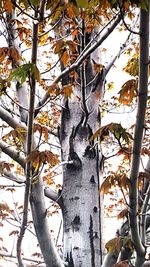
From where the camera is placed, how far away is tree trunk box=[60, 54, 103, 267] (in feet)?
9.69

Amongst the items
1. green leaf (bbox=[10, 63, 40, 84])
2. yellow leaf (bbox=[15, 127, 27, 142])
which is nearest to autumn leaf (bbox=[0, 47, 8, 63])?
yellow leaf (bbox=[15, 127, 27, 142])

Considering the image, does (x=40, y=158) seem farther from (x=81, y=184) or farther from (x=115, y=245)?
(x=81, y=184)

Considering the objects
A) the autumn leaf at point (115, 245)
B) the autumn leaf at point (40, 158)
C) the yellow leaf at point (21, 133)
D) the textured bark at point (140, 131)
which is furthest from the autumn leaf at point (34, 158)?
the autumn leaf at point (115, 245)

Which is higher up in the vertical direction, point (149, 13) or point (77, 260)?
point (149, 13)

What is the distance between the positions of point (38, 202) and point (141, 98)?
1.35m

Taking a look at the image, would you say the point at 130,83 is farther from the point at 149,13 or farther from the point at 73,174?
the point at 73,174

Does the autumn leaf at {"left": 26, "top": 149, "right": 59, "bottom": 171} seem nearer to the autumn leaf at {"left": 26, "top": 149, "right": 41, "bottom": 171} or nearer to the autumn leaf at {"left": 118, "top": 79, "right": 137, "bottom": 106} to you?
the autumn leaf at {"left": 26, "top": 149, "right": 41, "bottom": 171}

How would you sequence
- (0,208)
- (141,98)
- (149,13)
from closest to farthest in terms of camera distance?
(149,13) → (141,98) → (0,208)

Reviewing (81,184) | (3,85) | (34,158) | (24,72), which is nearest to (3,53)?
(3,85)

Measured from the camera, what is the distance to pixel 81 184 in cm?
310

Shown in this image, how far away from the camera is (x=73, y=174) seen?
124 inches

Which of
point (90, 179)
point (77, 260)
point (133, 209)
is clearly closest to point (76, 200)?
point (90, 179)

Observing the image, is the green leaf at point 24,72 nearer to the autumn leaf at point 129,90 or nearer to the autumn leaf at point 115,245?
the autumn leaf at point 129,90

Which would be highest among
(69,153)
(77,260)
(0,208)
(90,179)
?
(69,153)
